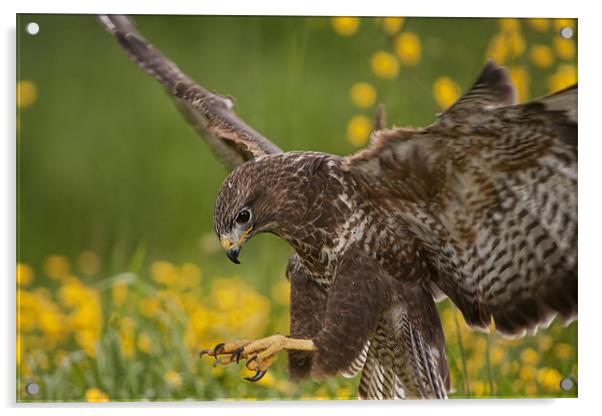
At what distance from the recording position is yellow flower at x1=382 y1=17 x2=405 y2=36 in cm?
281

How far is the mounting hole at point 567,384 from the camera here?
9.27 ft

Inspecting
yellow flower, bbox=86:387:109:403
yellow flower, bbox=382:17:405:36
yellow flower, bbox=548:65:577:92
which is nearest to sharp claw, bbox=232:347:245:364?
yellow flower, bbox=86:387:109:403

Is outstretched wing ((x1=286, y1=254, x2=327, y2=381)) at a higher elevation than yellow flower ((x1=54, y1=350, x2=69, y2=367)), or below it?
higher

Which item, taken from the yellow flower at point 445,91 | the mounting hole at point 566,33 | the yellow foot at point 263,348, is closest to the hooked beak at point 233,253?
the yellow foot at point 263,348

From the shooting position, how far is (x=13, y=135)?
8.86ft

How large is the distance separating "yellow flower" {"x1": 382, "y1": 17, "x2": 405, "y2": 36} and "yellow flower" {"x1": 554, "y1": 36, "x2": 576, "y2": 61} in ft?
1.51

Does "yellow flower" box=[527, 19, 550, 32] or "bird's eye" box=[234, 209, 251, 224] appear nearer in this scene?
"bird's eye" box=[234, 209, 251, 224]

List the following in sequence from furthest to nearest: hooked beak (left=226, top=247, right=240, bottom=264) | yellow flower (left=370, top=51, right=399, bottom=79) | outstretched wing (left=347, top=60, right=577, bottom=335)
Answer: yellow flower (left=370, top=51, right=399, bottom=79)
hooked beak (left=226, top=247, right=240, bottom=264)
outstretched wing (left=347, top=60, right=577, bottom=335)

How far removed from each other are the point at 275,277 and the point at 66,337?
636 millimetres

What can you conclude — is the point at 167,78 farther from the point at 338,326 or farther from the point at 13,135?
the point at 338,326

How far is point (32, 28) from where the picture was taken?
106 inches

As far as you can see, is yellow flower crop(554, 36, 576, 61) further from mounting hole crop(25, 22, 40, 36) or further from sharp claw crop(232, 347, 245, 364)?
mounting hole crop(25, 22, 40, 36)

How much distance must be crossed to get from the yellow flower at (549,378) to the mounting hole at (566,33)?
38.4 inches
